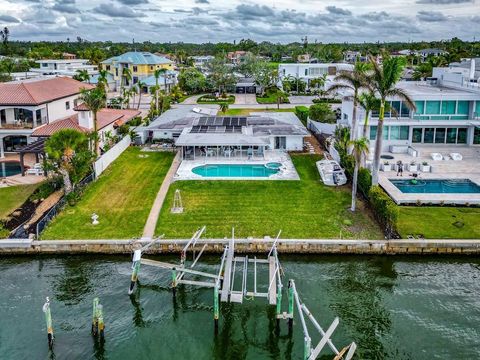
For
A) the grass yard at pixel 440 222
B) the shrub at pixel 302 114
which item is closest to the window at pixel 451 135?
the grass yard at pixel 440 222

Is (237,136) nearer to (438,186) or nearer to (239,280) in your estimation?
(438,186)

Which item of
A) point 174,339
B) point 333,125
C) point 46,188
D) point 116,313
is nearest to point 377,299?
point 174,339

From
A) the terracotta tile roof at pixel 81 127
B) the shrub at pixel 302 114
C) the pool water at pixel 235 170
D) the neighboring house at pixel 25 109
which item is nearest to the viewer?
the pool water at pixel 235 170

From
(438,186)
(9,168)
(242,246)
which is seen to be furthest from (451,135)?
(9,168)

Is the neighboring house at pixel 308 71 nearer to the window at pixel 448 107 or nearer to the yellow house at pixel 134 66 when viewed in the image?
the yellow house at pixel 134 66

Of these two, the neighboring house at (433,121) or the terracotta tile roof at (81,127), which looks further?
the neighboring house at (433,121)

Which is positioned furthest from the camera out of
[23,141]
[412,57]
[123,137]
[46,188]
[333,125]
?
[412,57]

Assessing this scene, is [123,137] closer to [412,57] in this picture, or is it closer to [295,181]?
[295,181]
